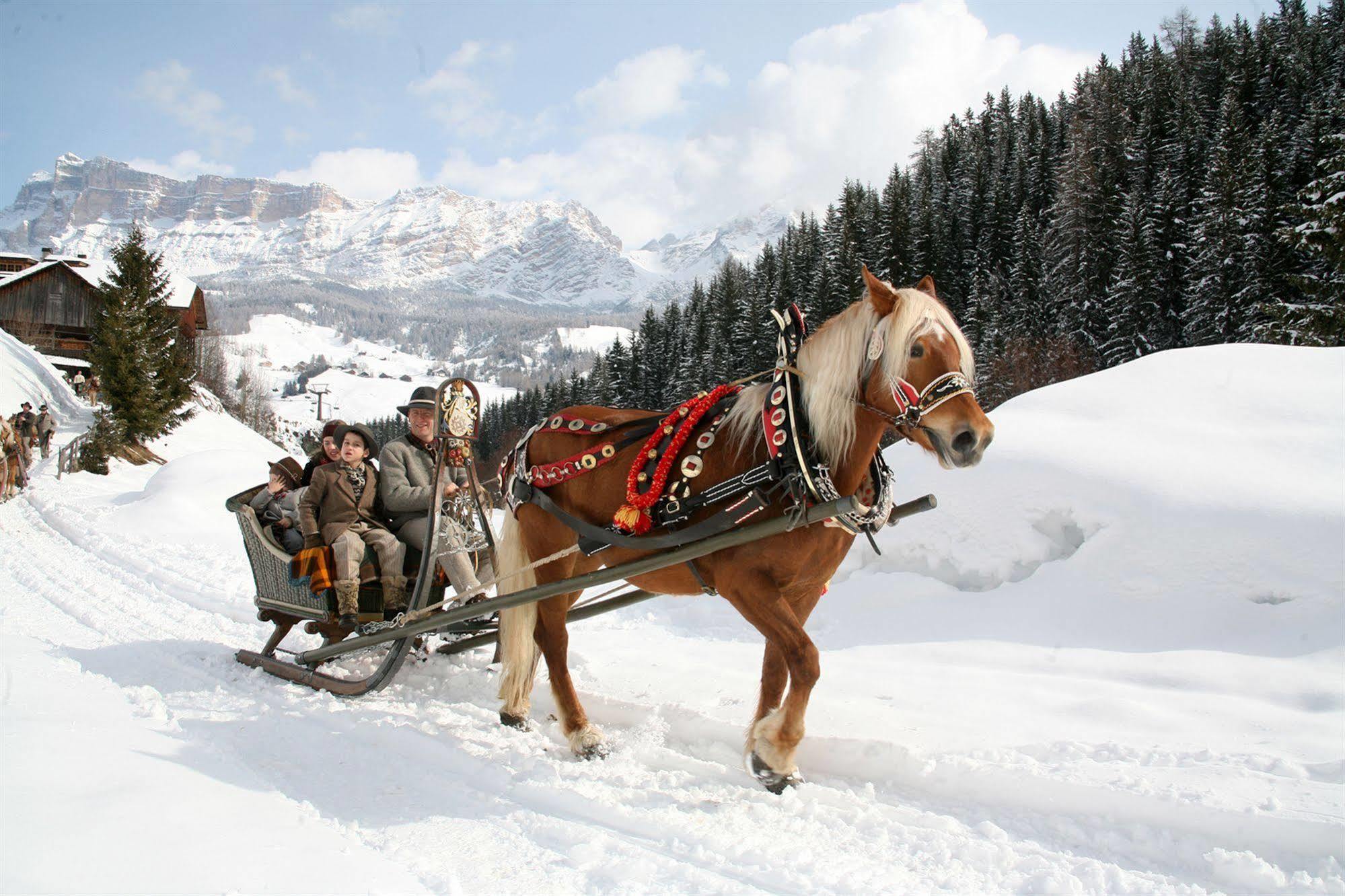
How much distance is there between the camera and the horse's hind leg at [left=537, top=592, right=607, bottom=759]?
3951mm

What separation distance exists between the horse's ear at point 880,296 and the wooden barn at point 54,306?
45890 millimetres

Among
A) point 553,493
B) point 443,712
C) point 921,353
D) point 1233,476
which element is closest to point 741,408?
point 921,353

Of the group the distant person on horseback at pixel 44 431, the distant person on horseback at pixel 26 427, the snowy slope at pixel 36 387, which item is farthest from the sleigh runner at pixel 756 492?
the snowy slope at pixel 36 387

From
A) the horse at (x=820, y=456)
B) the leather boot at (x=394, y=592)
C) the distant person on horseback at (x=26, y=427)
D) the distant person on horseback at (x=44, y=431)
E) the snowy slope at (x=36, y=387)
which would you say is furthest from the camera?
the snowy slope at (x=36, y=387)

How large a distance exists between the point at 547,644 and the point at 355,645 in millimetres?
1270

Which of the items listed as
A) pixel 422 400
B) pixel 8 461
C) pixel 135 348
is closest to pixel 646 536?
pixel 422 400

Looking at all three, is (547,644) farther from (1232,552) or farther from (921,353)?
(1232,552)

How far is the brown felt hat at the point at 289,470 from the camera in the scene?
236 inches

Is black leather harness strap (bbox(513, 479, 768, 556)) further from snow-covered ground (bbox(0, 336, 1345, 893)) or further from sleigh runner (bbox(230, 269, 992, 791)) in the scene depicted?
snow-covered ground (bbox(0, 336, 1345, 893))

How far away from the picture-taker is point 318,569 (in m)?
4.96

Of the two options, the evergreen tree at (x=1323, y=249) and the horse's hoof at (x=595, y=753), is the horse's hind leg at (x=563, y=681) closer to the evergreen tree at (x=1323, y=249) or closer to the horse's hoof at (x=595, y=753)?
the horse's hoof at (x=595, y=753)

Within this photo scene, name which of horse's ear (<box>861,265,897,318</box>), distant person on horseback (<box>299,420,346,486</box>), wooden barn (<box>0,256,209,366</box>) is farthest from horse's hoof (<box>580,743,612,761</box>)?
wooden barn (<box>0,256,209,366</box>)

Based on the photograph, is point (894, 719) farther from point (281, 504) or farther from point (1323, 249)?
point (1323, 249)

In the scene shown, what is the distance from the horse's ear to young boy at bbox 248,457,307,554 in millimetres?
4624
